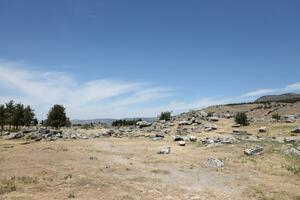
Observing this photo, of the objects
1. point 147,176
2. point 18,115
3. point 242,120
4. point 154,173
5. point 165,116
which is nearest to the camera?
point 147,176

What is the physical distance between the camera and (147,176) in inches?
1025

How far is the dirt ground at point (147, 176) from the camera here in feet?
68.3

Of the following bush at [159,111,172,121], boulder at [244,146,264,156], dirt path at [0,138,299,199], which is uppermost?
bush at [159,111,172,121]

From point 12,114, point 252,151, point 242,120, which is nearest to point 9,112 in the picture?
point 12,114

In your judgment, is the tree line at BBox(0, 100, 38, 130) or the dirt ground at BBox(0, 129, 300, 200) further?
the tree line at BBox(0, 100, 38, 130)

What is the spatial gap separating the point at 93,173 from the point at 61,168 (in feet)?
12.0

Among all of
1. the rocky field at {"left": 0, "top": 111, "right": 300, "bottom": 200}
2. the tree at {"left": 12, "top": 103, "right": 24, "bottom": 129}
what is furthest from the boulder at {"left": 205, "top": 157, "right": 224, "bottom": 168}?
the tree at {"left": 12, "top": 103, "right": 24, "bottom": 129}

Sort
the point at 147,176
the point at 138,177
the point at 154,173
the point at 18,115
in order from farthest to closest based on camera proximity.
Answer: the point at 18,115 → the point at 154,173 → the point at 147,176 → the point at 138,177

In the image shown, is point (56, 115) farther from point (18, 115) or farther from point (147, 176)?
point (147, 176)

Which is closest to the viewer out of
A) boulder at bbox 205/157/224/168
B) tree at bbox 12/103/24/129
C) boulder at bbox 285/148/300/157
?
boulder at bbox 205/157/224/168

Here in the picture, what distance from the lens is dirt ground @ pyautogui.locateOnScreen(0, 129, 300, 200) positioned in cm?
2083

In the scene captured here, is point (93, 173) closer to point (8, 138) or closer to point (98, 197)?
point (98, 197)

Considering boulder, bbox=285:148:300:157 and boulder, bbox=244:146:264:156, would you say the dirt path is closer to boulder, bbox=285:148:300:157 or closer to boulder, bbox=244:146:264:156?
boulder, bbox=244:146:264:156

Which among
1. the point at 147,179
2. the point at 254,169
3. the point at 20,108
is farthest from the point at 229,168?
the point at 20,108
